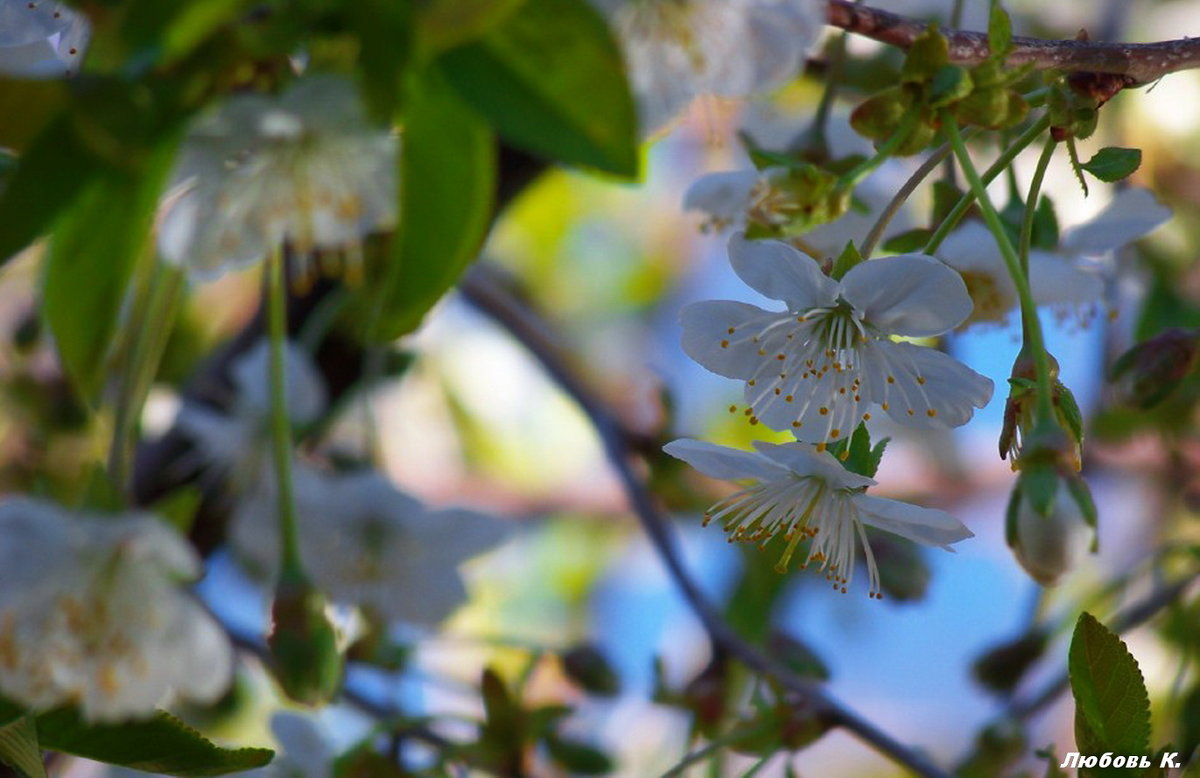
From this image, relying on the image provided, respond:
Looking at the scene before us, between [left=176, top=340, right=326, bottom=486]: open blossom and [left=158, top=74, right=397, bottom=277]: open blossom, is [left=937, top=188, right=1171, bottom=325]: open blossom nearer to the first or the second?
[left=158, top=74, right=397, bottom=277]: open blossom

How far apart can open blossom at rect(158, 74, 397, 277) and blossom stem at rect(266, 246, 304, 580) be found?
3 cm

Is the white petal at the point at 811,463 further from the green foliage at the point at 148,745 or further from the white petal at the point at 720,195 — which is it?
the green foliage at the point at 148,745

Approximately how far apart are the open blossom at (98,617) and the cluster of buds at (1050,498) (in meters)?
0.54

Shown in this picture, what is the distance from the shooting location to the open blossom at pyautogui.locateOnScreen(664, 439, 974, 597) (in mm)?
971

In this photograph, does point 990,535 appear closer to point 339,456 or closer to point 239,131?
point 339,456

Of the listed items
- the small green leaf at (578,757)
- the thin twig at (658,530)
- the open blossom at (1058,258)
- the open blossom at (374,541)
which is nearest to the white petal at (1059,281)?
the open blossom at (1058,258)

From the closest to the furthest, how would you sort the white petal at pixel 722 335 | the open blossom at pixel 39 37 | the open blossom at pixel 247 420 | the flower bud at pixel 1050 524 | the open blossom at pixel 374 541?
the flower bud at pixel 1050 524 → the open blossom at pixel 39 37 → the white petal at pixel 722 335 → the open blossom at pixel 374 541 → the open blossom at pixel 247 420

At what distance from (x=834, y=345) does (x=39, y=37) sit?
0.64 meters

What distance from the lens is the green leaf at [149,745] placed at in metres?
0.93

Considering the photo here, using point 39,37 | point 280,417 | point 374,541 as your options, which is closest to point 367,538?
point 374,541

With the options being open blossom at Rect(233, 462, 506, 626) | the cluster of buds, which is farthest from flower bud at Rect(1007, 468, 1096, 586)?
open blossom at Rect(233, 462, 506, 626)

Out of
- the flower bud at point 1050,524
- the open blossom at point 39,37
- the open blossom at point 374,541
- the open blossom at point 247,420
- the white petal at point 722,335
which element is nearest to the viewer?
the flower bud at point 1050,524

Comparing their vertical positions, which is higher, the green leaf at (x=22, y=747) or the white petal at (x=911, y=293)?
the white petal at (x=911, y=293)

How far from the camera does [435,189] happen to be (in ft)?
2.39
